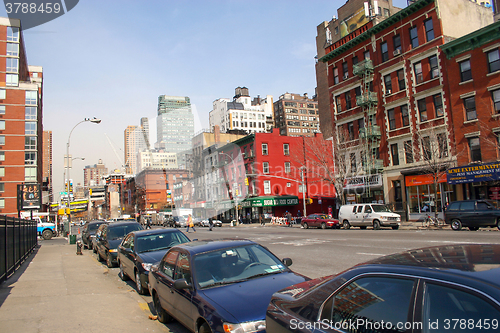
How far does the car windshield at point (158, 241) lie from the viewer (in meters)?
10.6

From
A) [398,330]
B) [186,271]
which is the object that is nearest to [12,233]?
[186,271]

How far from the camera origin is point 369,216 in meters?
29.7

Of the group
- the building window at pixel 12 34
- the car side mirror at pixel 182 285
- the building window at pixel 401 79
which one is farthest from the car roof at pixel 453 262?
the building window at pixel 12 34

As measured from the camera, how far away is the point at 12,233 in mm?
12727

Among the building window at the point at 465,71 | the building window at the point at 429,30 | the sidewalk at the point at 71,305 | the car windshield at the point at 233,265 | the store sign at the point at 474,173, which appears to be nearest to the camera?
the car windshield at the point at 233,265

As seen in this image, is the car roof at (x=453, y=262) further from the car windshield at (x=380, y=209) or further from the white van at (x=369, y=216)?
the car windshield at (x=380, y=209)

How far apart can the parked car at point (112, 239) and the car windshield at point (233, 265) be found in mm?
9742

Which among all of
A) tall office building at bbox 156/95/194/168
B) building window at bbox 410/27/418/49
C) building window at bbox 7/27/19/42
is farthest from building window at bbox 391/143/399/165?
building window at bbox 7/27/19/42

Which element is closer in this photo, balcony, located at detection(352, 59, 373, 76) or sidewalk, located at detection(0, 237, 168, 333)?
sidewalk, located at detection(0, 237, 168, 333)

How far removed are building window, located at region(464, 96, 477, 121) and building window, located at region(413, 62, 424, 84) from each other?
4.85 meters

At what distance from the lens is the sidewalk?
22.1 feet

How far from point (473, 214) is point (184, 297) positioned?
21.5m

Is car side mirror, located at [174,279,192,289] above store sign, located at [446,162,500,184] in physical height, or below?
below

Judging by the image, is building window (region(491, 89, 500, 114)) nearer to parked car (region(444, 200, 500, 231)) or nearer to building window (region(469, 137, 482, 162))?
building window (region(469, 137, 482, 162))
